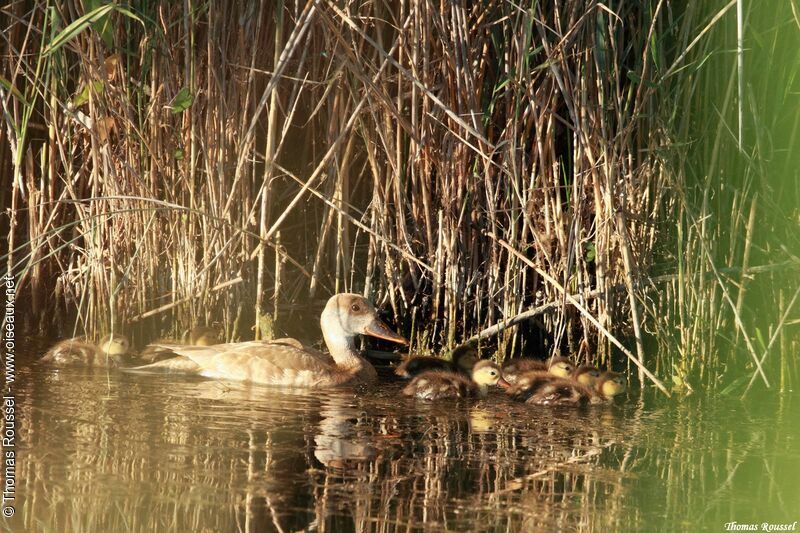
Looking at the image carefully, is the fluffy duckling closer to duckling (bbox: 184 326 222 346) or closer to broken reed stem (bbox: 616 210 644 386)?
broken reed stem (bbox: 616 210 644 386)

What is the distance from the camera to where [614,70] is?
6355 mm

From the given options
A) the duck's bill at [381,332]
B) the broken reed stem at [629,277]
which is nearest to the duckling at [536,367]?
the broken reed stem at [629,277]

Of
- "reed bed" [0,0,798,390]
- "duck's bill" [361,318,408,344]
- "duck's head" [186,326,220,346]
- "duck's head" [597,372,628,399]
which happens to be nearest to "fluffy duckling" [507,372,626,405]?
"duck's head" [597,372,628,399]

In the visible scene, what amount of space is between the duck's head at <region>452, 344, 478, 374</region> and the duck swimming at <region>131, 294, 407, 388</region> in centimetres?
35

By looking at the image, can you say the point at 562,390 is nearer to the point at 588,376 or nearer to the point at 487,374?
the point at 588,376

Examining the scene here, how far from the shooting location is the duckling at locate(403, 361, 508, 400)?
20.3 ft

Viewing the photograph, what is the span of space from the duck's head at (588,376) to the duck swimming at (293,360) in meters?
1.18

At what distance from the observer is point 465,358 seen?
266 inches

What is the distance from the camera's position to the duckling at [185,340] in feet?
22.5

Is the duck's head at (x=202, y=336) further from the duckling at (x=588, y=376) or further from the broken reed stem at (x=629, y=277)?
the broken reed stem at (x=629, y=277)

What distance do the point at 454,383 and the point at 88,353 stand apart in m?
2.18

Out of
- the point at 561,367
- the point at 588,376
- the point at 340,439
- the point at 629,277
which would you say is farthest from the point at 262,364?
the point at 629,277

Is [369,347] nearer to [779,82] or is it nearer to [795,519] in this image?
[779,82]

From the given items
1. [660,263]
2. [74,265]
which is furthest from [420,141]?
[74,265]
